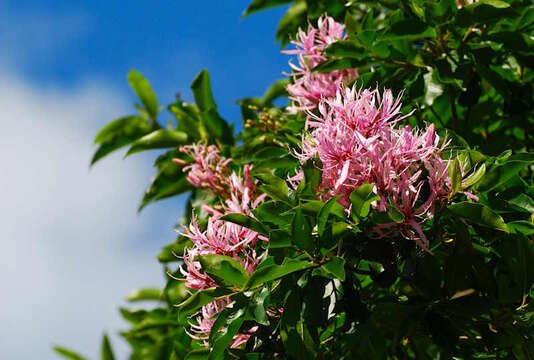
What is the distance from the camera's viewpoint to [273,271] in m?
1.55

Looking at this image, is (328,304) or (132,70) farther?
(132,70)

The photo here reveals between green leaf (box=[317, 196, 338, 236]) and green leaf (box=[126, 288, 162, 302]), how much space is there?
2.30 m

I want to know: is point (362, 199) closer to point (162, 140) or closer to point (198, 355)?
point (198, 355)

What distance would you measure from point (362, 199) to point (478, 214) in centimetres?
24

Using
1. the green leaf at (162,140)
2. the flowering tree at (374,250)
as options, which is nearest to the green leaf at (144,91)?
the green leaf at (162,140)

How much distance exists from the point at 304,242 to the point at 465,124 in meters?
1.13

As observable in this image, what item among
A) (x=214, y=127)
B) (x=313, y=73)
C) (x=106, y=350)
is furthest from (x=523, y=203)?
(x=106, y=350)

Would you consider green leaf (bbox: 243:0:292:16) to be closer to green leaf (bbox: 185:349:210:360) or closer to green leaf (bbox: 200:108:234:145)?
green leaf (bbox: 200:108:234:145)

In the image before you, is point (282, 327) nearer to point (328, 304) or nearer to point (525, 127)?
point (328, 304)

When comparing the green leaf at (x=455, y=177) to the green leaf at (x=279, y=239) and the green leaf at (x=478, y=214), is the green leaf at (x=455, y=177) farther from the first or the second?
the green leaf at (x=279, y=239)

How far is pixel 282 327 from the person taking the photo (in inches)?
65.4

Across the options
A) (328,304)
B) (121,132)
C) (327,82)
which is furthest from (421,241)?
(121,132)

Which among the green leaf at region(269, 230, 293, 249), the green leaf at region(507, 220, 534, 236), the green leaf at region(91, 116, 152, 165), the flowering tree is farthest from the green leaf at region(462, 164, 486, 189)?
the green leaf at region(91, 116, 152, 165)

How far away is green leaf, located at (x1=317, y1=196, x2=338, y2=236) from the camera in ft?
4.99
